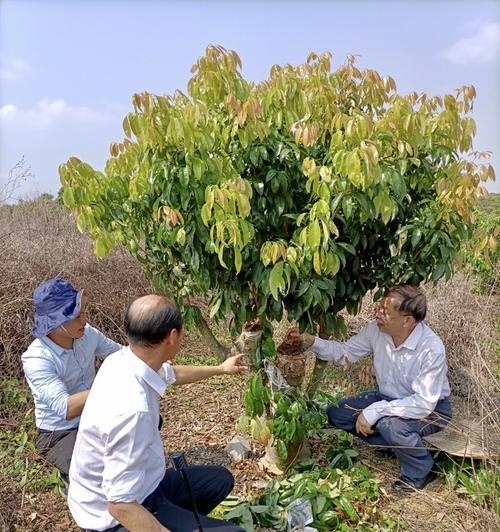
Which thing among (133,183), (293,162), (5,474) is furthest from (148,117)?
(5,474)

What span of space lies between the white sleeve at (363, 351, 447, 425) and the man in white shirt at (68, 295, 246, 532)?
1362 mm

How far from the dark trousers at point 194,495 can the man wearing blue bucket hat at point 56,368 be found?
653 millimetres

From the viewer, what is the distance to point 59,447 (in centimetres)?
274

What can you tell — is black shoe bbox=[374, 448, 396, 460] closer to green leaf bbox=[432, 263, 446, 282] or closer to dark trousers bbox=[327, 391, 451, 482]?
dark trousers bbox=[327, 391, 451, 482]

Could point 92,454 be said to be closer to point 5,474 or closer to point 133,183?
point 133,183

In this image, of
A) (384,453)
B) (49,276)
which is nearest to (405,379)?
(384,453)

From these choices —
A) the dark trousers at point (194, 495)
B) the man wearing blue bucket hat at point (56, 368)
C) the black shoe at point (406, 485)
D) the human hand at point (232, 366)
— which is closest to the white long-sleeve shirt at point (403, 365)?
the black shoe at point (406, 485)

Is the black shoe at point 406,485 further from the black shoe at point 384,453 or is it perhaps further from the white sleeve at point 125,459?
the white sleeve at point 125,459

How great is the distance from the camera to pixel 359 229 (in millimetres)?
2742

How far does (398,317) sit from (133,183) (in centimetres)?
166

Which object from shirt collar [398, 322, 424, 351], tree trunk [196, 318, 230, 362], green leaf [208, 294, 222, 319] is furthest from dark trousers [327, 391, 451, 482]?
green leaf [208, 294, 222, 319]

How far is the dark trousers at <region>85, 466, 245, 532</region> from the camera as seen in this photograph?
2080 millimetres

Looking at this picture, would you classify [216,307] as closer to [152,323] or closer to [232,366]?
[232,366]

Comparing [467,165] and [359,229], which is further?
[359,229]
